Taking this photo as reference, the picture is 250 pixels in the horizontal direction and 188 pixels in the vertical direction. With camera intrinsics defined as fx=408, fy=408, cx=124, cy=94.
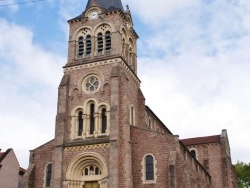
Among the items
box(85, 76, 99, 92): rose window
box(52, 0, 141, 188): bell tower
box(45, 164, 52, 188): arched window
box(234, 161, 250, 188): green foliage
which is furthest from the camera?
box(234, 161, 250, 188): green foliage

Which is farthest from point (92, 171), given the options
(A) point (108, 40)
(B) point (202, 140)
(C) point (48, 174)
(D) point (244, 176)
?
(D) point (244, 176)

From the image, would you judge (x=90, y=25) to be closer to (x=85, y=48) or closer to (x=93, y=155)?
(x=85, y=48)

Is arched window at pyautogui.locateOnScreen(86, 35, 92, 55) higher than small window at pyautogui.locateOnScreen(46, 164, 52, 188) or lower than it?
higher

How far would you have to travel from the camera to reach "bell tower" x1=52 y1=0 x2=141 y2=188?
117ft

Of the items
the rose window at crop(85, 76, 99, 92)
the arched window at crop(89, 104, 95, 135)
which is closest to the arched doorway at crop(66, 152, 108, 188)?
the arched window at crop(89, 104, 95, 135)

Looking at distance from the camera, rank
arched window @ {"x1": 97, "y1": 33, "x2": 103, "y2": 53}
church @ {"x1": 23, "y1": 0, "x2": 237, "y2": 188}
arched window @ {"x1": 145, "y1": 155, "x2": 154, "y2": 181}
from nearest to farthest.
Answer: church @ {"x1": 23, "y1": 0, "x2": 237, "y2": 188} < arched window @ {"x1": 145, "y1": 155, "x2": 154, "y2": 181} < arched window @ {"x1": 97, "y1": 33, "x2": 103, "y2": 53}

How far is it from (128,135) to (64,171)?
6.54m

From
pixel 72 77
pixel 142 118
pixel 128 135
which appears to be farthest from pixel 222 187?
pixel 72 77

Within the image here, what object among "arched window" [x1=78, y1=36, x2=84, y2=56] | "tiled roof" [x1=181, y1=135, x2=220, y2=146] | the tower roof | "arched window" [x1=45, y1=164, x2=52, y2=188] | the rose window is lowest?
"arched window" [x1=45, y1=164, x2=52, y2=188]

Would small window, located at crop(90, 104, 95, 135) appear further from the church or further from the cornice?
the cornice

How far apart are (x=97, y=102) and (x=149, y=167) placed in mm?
7812

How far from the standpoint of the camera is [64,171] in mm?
36312

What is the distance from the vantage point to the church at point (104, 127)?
115 feet

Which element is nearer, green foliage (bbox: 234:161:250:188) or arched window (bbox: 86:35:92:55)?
arched window (bbox: 86:35:92:55)
